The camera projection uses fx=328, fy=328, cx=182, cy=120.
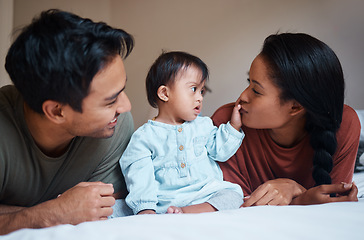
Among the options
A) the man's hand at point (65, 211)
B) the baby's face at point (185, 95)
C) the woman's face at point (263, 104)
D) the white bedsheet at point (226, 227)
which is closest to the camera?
the white bedsheet at point (226, 227)

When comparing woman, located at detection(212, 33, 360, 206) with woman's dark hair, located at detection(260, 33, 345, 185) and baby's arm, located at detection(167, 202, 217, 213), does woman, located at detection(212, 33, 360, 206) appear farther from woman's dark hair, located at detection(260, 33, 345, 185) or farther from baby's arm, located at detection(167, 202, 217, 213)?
baby's arm, located at detection(167, 202, 217, 213)

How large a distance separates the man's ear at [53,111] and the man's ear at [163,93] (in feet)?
1.61

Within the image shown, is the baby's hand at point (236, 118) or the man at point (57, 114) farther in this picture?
the baby's hand at point (236, 118)

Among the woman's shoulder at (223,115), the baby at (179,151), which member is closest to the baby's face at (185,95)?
the baby at (179,151)

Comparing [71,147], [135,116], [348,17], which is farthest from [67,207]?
[135,116]

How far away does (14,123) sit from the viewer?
3.52 ft

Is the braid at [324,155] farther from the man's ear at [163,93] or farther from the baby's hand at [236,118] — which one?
the man's ear at [163,93]

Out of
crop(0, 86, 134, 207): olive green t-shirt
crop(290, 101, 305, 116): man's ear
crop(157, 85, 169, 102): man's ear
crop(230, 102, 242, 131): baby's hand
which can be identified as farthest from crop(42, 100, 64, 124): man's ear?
crop(290, 101, 305, 116): man's ear

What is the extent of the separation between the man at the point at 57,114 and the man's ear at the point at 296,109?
0.67m

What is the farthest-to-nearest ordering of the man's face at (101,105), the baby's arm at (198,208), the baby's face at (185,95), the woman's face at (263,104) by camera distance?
the baby's face at (185,95)
the woman's face at (263,104)
the baby's arm at (198,208)
the man's face at (101,105)

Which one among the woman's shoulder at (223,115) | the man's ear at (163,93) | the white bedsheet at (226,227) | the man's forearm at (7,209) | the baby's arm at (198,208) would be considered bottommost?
the man's forearm at (7,209)

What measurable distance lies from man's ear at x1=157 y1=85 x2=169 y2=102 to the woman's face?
1.06 feet

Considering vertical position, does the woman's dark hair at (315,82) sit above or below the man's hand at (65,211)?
above

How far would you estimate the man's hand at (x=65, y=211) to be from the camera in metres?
0.92
